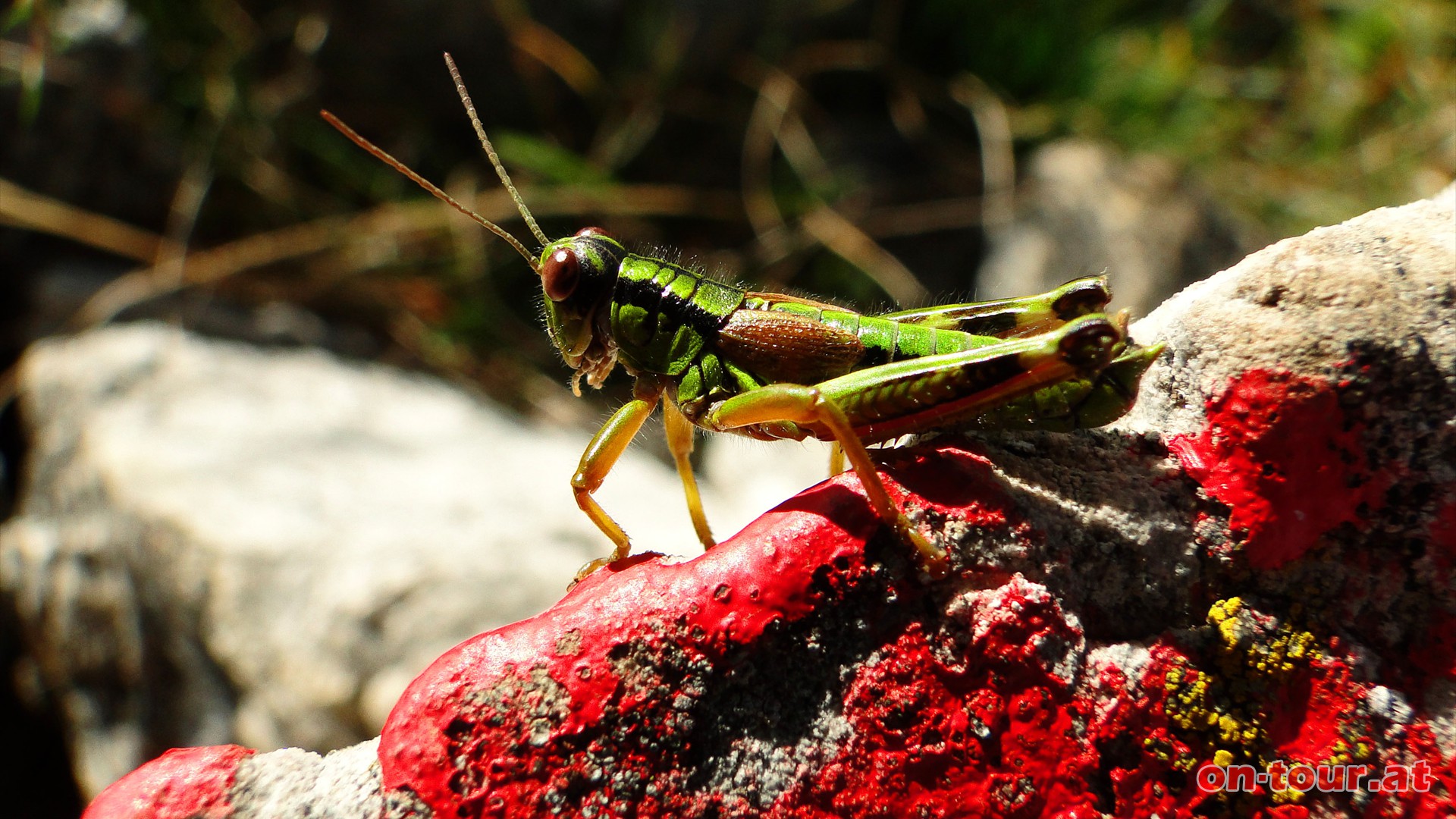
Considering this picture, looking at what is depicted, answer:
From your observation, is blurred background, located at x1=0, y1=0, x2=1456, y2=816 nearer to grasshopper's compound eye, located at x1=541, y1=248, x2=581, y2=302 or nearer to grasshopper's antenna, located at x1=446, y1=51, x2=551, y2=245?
grasshopper's antenna, located at x1=446, y1=51, x2=551, y2=245

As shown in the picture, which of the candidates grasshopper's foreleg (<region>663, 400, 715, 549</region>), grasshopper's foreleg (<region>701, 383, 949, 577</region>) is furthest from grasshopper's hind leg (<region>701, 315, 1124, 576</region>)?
grasshopper's foreleg (<region>663, 400, 715, 549</region>)

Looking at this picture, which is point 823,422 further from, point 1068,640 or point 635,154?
point 635,154

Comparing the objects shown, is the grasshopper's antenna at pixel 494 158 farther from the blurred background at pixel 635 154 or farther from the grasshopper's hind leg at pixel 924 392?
the blurred background at pixel 635 154

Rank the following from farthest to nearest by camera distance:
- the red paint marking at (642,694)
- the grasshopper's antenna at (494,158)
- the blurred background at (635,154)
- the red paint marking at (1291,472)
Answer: the blurred background at (635,154) → the grasshopper's antenna at (494,158) → the red paint marking at (1291,472) → the red paint marking at (642,694)

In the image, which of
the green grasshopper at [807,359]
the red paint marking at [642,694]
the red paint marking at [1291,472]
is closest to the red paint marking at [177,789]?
the red paint marking at [642,694]

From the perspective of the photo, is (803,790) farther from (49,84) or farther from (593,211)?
(49,84)

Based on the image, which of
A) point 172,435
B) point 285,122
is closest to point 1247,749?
point 172,435

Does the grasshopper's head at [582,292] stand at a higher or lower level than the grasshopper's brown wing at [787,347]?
higher
